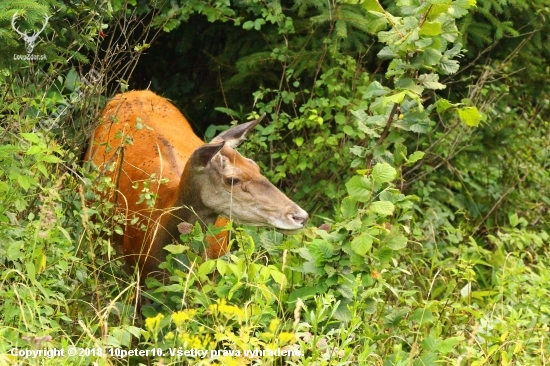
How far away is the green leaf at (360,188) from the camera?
16.8 ft

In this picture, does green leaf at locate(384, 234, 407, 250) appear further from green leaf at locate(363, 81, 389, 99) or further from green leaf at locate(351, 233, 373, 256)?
green leaf at locate(363, 81, 389, 99)

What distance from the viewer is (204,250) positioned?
17.8 ft

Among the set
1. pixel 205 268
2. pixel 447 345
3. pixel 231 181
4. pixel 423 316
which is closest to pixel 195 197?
pixel 231 181

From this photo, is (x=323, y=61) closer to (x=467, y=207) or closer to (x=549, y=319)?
(x=467, y=207)

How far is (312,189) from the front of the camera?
7758 millimetres

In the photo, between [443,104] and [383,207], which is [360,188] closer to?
[383,207]

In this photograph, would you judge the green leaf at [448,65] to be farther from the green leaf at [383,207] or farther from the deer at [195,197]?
the deer at [195,197]

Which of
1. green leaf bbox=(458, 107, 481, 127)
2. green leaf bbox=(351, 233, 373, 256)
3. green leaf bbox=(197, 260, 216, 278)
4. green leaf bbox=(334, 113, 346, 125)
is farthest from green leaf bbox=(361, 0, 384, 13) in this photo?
green leaf bbox=(334, 113, 346, 125)

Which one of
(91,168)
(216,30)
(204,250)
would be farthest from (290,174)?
(204,250)

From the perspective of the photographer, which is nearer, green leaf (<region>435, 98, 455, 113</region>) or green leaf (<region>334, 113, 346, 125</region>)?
green leaf (<region>435, 98, 455, 113</region>)

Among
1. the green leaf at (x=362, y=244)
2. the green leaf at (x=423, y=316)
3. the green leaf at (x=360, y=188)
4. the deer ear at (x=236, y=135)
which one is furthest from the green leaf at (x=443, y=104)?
the deer ear at (x=236, y=135)

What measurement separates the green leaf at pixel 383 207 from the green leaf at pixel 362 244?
0.44ft

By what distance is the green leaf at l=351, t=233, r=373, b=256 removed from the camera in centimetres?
502

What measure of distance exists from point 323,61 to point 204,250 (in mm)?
2850
